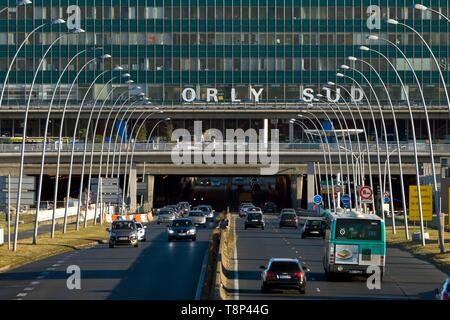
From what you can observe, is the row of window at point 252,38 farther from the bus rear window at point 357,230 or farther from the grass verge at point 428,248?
the bus rear window at point 357,230

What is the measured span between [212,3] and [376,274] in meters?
122

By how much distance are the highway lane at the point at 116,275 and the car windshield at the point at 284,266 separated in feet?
8.57

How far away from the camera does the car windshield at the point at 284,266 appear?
3894cm

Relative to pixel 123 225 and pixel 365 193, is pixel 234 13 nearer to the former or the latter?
pixel 365 193

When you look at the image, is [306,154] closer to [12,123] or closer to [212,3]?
[212,3]

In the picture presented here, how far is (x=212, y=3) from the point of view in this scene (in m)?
164

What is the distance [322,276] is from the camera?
47094mm

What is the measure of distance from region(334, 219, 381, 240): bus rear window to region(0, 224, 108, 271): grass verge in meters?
14.2

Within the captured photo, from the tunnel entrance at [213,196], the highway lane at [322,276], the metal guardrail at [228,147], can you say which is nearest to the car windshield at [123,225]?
the highway lane at [322,276]

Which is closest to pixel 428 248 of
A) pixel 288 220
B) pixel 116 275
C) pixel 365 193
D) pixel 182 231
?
pixel 365 193

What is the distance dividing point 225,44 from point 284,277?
127761mm

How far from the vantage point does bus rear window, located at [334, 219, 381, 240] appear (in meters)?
44.3

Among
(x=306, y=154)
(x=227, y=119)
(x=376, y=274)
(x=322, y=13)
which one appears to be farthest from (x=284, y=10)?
(x=376, y=274)

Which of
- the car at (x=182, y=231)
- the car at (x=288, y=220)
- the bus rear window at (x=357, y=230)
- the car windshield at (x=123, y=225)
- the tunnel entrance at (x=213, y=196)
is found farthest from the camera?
the tunnel entrance at (x=213, y=196)
